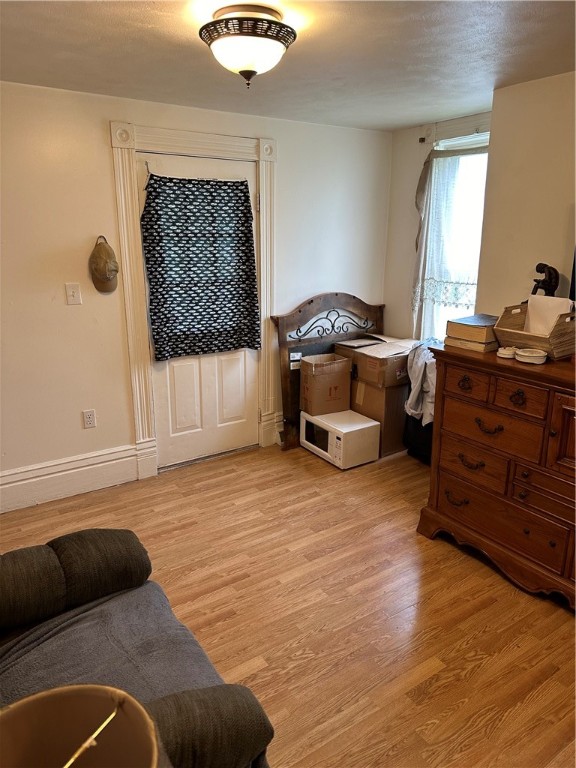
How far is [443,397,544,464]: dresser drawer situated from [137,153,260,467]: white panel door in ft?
5.33

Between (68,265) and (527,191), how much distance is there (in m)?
2.51

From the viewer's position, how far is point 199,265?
3.43 metres

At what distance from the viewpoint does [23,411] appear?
9.95 ft

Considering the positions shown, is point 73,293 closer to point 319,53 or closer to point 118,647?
point 319,53

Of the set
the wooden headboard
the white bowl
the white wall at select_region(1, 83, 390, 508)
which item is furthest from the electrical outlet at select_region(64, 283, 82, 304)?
the white bowl

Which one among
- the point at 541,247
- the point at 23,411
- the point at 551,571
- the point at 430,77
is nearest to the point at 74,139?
the point at 23,411

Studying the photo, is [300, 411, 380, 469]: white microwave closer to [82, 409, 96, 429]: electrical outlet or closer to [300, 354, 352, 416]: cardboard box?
[300, 354, 352, 416]: cardboard box

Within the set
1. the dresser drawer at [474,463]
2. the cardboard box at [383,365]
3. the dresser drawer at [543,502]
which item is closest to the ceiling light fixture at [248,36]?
the dresser drawer at [474,463]

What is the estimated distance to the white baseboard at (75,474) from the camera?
Result: 3.09 metres

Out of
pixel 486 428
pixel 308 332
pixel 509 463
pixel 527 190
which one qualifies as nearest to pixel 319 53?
pixel 527 190

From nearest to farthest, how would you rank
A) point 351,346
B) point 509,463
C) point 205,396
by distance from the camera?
point 509,463 → point 205,396 → point 351,346

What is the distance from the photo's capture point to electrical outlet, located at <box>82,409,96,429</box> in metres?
3.24

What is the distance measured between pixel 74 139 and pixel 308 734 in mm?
2989

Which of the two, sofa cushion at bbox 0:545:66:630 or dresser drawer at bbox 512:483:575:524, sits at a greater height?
sofa cushion at bbox 0:545:66:630
